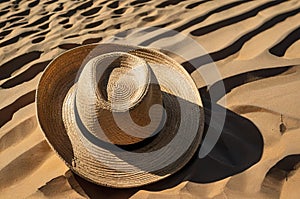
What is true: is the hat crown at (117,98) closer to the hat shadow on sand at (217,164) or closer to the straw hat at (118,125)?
the straw hat at (118,125)

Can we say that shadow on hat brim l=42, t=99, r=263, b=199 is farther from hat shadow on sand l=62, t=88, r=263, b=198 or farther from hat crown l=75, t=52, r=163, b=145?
hat crown l=75, t=52, r=163, b=145

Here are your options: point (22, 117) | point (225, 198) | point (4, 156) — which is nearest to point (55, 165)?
point (4, 156)

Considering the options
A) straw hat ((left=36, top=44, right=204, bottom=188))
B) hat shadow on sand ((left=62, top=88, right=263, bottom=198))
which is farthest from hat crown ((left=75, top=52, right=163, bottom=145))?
hat shadow on sand ((left=62, top=88, right=263, bottom=198))

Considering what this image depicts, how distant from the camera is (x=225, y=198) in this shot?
2080mm

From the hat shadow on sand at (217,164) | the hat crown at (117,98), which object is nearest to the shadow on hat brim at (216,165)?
the hat shadow on sand at (217,164)

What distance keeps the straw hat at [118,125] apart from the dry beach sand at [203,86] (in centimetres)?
10

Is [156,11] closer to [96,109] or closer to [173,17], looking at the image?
[173,17]

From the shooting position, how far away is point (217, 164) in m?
2.29

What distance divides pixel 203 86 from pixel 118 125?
0.84m

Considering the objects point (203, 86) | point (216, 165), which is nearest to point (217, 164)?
point (216, 165)

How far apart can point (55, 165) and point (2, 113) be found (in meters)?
0.63

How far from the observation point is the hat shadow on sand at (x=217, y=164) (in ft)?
7.27

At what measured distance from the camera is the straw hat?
7.16ft

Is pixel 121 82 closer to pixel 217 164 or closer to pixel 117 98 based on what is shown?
pixel 117 98
